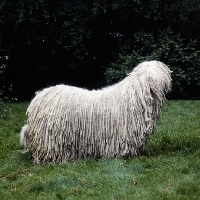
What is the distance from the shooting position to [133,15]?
1711 cm

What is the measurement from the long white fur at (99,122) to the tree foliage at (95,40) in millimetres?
8334

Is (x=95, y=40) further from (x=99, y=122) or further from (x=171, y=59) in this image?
(x=99, y=122)

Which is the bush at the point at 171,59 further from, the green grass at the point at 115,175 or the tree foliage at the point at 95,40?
the green grass at the point at 115,175

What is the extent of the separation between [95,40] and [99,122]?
448 inches

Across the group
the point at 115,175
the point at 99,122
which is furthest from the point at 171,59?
the point at 115,175

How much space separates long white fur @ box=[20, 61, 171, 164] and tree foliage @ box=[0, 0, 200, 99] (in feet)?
27.3

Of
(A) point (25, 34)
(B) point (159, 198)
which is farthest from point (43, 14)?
(B) point (159, 198)

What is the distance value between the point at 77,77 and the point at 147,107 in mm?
11371

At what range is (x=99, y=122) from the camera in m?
7.13

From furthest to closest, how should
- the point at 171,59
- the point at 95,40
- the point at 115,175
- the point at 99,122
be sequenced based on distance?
the point at 95,40 → the point at 171,59 → the point at 99,122 → the point at 115,175

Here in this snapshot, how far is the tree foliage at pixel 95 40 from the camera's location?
16.0 meters

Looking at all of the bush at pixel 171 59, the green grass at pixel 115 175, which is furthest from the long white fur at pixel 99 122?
the bush at pixel 171 59

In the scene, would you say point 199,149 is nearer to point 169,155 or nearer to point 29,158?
point 169,155

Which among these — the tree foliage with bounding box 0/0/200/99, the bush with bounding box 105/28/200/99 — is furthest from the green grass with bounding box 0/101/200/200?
the tree foliage with bounding box 0/0/200/99
